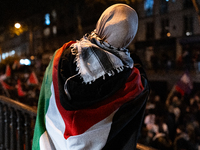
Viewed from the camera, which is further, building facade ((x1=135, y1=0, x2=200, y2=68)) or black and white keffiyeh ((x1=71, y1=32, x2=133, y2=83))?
building facade ((x1=135, y1=0, x2=200, y2=68))

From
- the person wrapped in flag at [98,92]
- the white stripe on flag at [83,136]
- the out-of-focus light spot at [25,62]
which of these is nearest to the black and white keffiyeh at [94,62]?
the person wrapped in flag at [98,92]

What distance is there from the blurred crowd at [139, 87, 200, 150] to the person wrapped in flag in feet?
9.23

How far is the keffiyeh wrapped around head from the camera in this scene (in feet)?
3.17

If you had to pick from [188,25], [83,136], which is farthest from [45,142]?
[188,25]

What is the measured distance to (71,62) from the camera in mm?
1012

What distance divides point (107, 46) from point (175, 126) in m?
3.81

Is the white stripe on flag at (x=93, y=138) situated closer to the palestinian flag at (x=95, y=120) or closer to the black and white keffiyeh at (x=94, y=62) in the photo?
the palestinian flag at (x=95, y=120)

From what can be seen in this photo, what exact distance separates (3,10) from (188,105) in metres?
4.99

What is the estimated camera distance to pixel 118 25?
3.49 feet

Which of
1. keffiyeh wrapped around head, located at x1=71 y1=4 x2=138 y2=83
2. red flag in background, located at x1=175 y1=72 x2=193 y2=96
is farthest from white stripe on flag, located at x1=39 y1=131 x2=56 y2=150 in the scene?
red flag in background, located at x1=175 y1=72 x2=193 y2=96

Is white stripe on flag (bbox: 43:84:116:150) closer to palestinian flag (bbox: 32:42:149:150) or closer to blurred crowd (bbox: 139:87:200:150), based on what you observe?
palestinian flag (bbox: 32:42:149:150)

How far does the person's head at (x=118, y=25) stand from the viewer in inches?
42.0

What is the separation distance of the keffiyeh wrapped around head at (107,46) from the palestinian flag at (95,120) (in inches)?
5.4

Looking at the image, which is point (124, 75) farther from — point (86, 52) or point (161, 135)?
point (161, 135)
